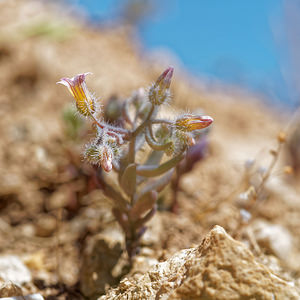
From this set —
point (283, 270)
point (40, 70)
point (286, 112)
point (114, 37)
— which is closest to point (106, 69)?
point (40, 70)

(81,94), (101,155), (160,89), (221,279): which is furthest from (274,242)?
(81,94)

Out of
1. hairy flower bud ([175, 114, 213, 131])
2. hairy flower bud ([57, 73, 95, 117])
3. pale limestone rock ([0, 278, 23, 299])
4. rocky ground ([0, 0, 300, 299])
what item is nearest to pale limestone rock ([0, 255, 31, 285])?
rocky ground ([0, 0, 300, 299])

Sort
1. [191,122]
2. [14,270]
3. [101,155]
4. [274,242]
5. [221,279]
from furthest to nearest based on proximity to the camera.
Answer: [274,242] → [14,270] → [191,122] → [101,155] → [221,279]

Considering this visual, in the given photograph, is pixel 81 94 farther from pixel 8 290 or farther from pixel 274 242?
pixel 274 242

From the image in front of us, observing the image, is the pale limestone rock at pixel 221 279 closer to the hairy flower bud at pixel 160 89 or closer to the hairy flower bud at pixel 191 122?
the hairy flower bud at pixel 191 122

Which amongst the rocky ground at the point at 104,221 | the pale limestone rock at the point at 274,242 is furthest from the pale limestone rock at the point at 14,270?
the pale limestone rock at the point at 274,242
